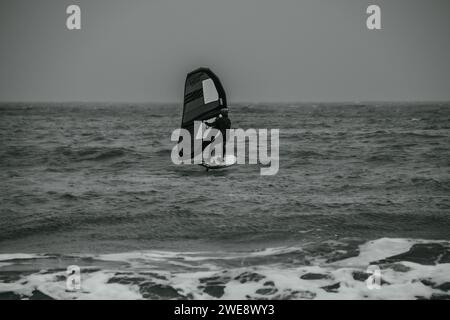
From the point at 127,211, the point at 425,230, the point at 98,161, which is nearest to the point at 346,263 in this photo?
the point at 425,230

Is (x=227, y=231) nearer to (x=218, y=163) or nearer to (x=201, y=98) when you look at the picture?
(x=201, y=98)

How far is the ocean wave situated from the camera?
8.07 m

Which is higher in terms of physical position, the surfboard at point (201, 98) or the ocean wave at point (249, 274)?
→ the surfboard at point (201, 98)

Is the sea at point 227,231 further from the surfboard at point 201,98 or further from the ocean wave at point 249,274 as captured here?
the surfboard at point 201,98

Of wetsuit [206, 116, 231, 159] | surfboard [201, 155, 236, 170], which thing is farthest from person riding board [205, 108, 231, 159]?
surfboard [201, 155, 236, 170]

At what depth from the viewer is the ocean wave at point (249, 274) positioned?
8070 mm

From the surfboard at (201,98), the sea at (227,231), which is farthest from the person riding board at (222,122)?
the sea at (227,231)

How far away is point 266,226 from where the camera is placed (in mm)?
12180

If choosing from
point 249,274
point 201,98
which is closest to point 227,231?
point 249,274

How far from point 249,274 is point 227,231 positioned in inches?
117

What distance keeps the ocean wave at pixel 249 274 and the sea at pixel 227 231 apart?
3 cm

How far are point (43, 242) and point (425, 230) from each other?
27.4ft

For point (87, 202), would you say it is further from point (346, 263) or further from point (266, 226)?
point (346, 263)
